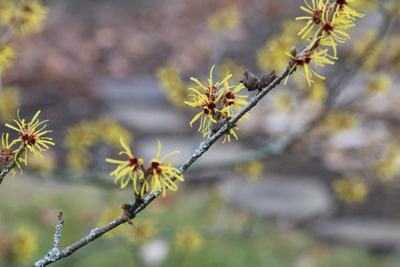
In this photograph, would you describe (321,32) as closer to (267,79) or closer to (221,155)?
(267,79)

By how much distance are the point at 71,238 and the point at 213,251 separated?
91cm

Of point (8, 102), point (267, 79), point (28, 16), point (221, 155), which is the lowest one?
point (267, 79)

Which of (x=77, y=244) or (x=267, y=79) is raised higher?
(x=267, y=79)

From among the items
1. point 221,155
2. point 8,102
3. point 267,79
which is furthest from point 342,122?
point 221,155

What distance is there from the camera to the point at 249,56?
20.0 ft

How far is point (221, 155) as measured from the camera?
15.0 feet

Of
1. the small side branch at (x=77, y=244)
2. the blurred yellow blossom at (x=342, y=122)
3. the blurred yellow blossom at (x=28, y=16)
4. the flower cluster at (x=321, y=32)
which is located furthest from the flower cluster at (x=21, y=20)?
the blurred yellow blossom at (x=342, y=122)

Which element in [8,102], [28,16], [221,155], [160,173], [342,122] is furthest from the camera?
[221,155]

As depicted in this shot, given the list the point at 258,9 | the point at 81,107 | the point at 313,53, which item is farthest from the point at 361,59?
the point at 258,9

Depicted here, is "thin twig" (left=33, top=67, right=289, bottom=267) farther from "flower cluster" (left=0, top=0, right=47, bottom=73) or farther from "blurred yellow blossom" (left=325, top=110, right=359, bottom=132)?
"blurred yellow blossom" (left=325, top=110, right=359, bottom=132)

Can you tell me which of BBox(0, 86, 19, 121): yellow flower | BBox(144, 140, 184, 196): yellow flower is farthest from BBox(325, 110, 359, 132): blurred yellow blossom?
BBox(144, 140, 184, 196): yellow flower

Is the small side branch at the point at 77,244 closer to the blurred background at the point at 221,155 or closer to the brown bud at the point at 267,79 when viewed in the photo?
the brown bud at the point at 267,79

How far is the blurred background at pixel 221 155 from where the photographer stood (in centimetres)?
258

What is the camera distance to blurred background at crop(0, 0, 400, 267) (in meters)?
2.58
